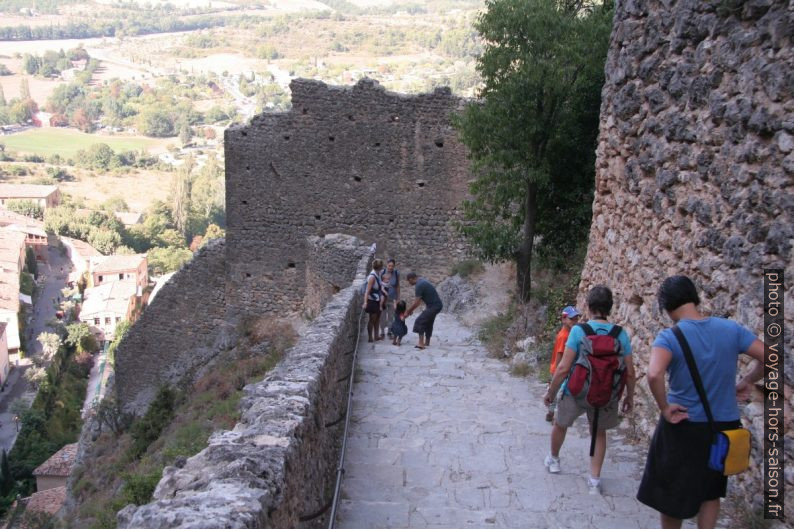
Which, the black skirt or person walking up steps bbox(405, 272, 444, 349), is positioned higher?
the black skirt

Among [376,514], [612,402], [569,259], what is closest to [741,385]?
[612,402]

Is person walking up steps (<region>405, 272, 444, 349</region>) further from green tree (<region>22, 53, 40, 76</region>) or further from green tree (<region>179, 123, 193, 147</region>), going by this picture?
green tree (<region>22, 53, 40, 76</region>)

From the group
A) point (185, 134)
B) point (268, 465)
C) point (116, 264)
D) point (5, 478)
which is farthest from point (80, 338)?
point (185, 134)

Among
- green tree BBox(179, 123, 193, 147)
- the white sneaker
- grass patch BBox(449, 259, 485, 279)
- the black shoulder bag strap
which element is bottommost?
green tree BBox(179, 123, 193, 147)

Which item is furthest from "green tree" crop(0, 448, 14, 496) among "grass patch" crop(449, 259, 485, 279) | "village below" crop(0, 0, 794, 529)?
"grass patch" crop(449, 259, 485, 279)

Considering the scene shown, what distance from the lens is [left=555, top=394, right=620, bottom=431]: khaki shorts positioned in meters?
5.16

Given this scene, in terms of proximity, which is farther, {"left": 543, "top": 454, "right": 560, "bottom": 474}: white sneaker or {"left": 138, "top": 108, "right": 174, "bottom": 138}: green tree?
{"left": 138, "top": 108, "right": 174, "bottom": 138}: green tree

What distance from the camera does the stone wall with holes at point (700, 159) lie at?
4.30 meters

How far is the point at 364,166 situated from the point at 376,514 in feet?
36.9

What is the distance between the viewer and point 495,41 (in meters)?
11.2

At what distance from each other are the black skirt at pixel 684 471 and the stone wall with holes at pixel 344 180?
38.6ft

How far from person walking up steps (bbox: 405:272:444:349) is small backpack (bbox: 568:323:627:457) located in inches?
195

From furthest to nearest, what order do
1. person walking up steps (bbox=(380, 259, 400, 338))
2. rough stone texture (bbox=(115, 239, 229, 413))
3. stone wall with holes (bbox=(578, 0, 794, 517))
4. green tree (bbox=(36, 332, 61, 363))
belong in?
green tree (bbox=(36, 332, 61, 363)) → rough stone texture (bbox=(115, 239, 229, 413)) → person walking up steps (bbox=(380, 259, 400, 338)) → stone wall with holes (bbox=(578, 0, 794, 517))

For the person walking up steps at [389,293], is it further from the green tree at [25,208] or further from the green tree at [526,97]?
the green tree at [25,208]
